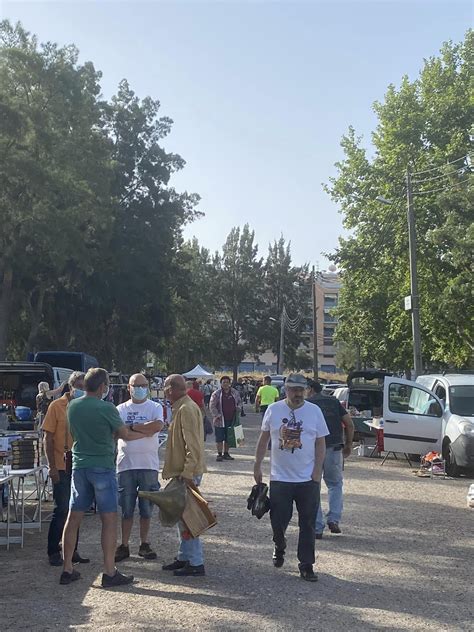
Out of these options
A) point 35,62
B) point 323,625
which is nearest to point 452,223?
point 35,62

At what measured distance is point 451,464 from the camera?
1581 cm

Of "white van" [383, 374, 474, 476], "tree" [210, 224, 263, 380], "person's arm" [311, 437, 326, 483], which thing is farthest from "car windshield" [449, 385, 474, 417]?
"tree" [210, 224, 263, 380]

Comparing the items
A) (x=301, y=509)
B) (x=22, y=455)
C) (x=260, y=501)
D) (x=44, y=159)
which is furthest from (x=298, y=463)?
(x=44, y=159)

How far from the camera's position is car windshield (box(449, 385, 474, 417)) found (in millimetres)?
16609

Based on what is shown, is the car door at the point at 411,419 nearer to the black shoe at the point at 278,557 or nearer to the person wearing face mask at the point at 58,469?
the black shoe at the point at 278,557

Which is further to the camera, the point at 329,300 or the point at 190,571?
the point at 329,300

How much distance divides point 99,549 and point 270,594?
253 cm

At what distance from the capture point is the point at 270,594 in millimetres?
6836

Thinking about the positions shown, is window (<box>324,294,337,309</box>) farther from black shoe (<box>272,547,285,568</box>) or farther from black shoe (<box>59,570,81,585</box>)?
black shoe (<box>59,570,81,585</box>)

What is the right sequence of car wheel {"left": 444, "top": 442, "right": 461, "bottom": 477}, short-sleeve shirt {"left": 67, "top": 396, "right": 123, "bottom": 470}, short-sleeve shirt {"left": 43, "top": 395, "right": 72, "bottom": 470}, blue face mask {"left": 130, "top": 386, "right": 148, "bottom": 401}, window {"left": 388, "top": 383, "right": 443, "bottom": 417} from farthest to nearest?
1. window {"left": 388, "top": 383, "right": 443, "bottom": 417}
2. car wheel {"left": 444, "top": 442, "right": 461, "bottom": 477}
3. blue face mask {"left": 130, "top": 386, "right": 148, "bottom": 401}
4. short-sleeve shirt {"left": 43, "top": 395, "right": 72, "bottom": 470}
5. short-sleeve shirt {"left": 67, "top": 396, "right": 123, "bottom": 470}

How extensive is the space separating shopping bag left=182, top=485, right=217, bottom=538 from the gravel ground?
45cm

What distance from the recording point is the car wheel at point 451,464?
15.7m

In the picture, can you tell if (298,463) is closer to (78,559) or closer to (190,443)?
(190,443)

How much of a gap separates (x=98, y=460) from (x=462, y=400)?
1149cm
